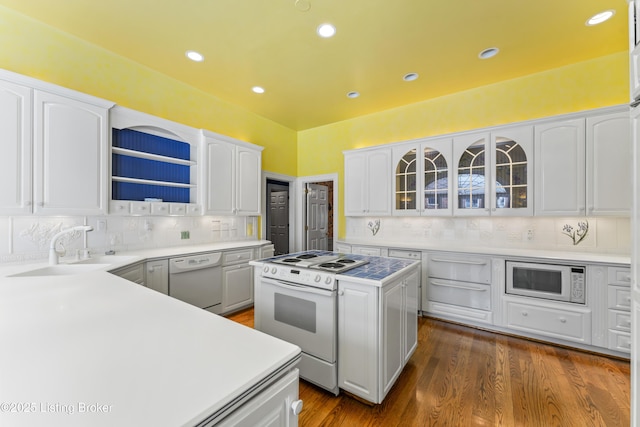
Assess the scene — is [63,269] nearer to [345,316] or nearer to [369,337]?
[345,316]

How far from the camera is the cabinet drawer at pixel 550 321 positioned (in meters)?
2.56

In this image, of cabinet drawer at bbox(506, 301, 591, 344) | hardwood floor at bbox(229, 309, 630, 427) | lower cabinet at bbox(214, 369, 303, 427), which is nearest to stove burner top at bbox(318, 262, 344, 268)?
Result: hardwood floor at bbox(229, 309, 630, 427)

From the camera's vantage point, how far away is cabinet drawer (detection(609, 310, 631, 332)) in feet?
7.86

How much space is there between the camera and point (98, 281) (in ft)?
5.06

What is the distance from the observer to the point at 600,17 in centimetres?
230

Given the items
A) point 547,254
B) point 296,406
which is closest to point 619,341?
point 547,254

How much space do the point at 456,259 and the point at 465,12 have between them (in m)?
2.51

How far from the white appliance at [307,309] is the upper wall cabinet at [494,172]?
6.58ft

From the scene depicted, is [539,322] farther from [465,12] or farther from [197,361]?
[197,361]

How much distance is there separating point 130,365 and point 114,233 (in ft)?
9.26

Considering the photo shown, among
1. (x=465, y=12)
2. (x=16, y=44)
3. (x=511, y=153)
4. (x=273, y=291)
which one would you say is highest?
(x=465, y=12)

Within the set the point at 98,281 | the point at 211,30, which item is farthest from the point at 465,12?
the point at 98,281

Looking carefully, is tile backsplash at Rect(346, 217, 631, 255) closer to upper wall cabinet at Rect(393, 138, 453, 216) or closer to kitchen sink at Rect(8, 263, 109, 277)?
upper wall cabinet at Rect(393, 138, 453, 216)

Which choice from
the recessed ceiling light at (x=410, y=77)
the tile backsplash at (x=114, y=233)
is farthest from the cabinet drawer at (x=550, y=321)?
the tile backsplash at (x=114, y=233)
